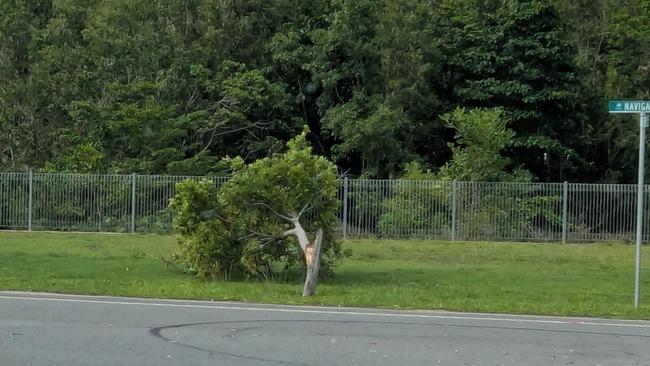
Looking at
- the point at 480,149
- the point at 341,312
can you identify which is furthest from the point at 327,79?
the point at 341,312

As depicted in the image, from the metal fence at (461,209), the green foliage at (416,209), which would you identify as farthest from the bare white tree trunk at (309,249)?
the green foliage at (416,209)

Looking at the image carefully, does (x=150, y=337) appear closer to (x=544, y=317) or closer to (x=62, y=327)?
(x=62, y=327)

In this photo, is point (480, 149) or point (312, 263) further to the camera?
point (480, 149)

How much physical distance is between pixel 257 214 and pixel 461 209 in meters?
13.6

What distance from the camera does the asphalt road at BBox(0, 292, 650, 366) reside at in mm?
8828

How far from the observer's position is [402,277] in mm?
17828

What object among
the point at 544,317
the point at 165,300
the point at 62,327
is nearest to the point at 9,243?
the point at 165,300

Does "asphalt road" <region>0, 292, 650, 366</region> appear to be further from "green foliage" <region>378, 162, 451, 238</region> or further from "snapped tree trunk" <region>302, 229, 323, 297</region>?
"green foliage" <region>378, 162, 451, 238</region>

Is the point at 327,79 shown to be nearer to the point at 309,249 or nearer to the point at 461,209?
the point at 461,209

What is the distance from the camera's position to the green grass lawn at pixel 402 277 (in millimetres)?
13953

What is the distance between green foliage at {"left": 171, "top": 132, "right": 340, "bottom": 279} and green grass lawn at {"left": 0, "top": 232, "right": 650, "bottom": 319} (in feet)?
1.90

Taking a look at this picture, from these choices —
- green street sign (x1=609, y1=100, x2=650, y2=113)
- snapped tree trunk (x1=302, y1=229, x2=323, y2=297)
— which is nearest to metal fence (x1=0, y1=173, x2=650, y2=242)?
snapped tree trunk (x1=302, y1=229, x2=323, y2=297)

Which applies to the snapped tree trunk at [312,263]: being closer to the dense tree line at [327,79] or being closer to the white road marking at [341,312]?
the white road marking at [341,312]

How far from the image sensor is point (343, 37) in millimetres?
36062
